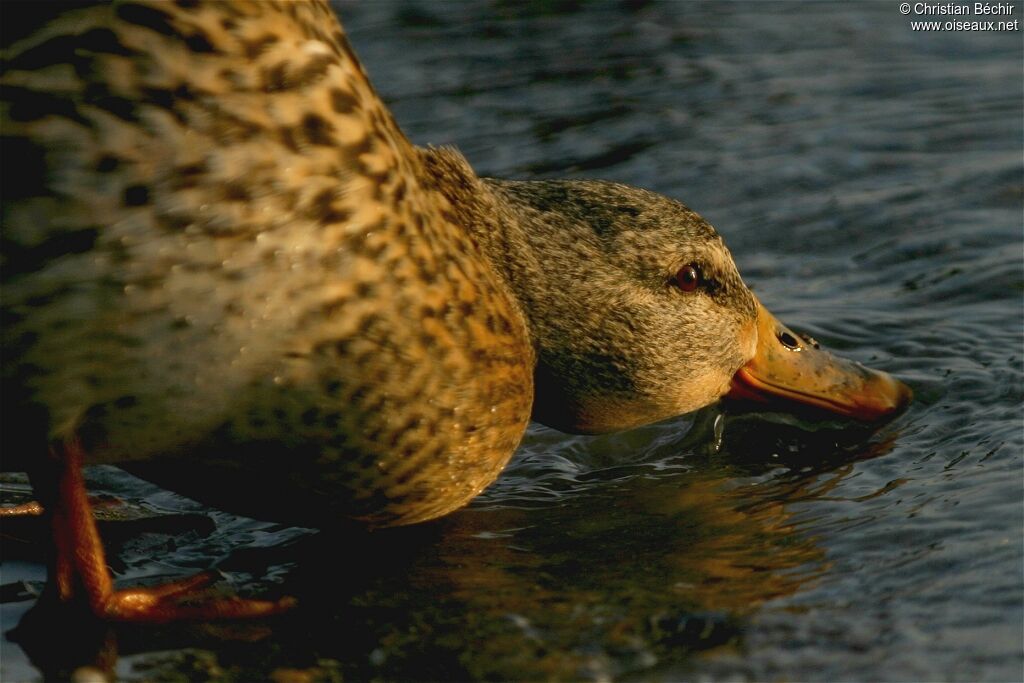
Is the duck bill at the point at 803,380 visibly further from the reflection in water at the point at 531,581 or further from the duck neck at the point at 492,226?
the duck neck at the point at 492,226

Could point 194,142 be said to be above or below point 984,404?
above

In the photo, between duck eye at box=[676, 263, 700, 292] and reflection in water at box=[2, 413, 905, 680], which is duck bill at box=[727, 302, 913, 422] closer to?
reflection in water at box=[2, 413, 905, 680]

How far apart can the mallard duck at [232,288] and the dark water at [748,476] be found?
10.5 inches

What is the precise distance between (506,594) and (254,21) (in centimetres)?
181

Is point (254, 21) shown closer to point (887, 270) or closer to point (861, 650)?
point (861, 650)

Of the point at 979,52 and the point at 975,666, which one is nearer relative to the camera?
the point at 975,666

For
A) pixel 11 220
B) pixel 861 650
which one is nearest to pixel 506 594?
pixel 861 650

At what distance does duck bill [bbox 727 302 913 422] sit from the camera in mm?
6199

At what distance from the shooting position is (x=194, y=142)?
158 inches

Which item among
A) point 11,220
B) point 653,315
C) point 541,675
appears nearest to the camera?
point 11,220

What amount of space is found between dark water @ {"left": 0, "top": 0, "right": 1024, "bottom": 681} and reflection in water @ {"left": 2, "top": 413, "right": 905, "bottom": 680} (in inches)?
0.5

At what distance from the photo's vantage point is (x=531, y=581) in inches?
189

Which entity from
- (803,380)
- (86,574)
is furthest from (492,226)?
(86,574)

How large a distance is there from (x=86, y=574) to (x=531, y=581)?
131 cm
